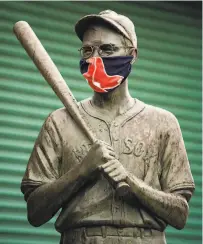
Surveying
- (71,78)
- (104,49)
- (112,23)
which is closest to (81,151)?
(104,49)

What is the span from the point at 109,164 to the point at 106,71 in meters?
0.69

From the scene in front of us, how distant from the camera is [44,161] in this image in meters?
5.48

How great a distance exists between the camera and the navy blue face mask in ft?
17.8

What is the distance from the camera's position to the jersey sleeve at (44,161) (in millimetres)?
5434

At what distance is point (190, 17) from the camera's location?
855cm

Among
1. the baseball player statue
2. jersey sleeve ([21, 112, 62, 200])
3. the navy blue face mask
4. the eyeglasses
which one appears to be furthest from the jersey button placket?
the eyeglasses

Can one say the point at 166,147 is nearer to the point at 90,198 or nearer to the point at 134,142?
the point at 134,142

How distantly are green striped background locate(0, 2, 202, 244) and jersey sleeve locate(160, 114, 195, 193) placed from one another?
2.18 meters

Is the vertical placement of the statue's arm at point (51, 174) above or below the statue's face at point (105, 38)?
below

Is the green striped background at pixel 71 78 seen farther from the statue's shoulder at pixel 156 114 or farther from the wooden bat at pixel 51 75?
the statue's shoulder at pixel 156 114

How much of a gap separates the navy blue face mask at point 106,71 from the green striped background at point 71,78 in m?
2.10

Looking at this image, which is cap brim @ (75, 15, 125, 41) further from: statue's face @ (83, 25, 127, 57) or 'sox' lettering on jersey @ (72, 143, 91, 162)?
'sox' lettering on jersey @ (72, 143, 91, 162)

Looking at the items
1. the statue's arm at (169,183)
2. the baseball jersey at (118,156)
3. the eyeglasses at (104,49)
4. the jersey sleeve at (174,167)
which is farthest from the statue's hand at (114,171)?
the eyeglasses at (104,49)

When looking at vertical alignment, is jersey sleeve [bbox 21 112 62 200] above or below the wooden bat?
below
